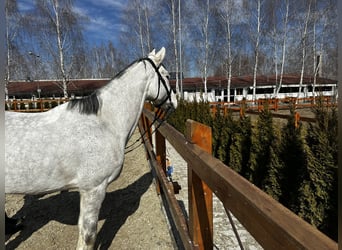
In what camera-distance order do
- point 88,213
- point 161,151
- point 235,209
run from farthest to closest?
1. point 161,151
2. point 88,213
3. point 235,209

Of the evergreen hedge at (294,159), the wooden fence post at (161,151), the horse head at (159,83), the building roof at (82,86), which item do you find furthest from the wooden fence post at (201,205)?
the building roof at (82,86)

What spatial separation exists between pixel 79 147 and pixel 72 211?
6.14ft

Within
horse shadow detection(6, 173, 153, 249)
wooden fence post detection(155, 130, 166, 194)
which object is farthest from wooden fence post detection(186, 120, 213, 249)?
wooden fence post detection(155, 130, 166, 194)

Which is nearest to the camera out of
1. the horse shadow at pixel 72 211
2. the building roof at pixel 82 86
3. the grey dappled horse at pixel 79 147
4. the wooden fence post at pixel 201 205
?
the wooden fence post at pixel 201 205

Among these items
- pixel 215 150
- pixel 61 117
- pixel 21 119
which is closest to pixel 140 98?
pixel 61 117

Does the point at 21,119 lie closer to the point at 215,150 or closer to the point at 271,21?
the point at 215,150

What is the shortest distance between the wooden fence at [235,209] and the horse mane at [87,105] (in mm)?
955

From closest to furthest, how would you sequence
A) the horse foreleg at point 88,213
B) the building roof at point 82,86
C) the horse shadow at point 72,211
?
the horse foreleg at point 88,213, the horse shadow at point 72,211, the building roof at point 82,86

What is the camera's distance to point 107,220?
10.9ft

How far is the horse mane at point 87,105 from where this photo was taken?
7.73 ft

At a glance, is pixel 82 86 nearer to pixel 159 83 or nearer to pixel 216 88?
pixel 216 88

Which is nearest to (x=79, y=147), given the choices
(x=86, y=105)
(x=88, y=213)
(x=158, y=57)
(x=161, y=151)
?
(x=86, y=105)

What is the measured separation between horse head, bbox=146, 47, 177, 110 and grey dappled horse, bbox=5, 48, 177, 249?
12.3 inches

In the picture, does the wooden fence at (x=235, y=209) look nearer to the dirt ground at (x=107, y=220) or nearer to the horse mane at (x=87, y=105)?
the horse mane at (x=87, y=105)
